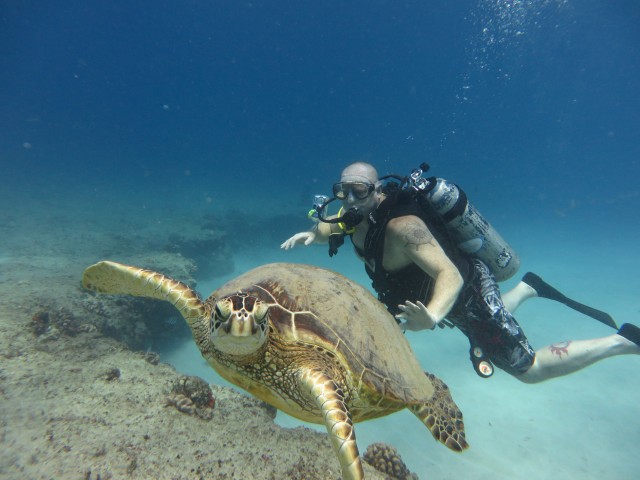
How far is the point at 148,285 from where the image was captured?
2.99m

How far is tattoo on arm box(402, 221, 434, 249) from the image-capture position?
11.8 ft

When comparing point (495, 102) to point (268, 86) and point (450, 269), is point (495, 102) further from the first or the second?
point (450, 269)

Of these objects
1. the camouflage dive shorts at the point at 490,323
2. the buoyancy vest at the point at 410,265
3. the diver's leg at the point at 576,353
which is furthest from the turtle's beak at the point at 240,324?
the diver's leg at the point at 576,353

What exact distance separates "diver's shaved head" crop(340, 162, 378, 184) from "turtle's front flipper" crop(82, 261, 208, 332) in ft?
8.49

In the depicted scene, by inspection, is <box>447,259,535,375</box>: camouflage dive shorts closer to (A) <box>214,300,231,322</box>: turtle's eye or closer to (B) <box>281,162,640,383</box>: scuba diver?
(B) <box>281,162,640,383</box>: scuba diver

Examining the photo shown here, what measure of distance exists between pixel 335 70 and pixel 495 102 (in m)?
44.4

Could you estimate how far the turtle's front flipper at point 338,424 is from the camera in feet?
5.92

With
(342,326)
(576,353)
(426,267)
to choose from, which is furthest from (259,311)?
(576,353)

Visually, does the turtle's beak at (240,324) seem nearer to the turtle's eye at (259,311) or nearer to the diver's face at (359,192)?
the turtle's eye at (259,311)

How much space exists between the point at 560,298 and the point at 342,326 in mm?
6133

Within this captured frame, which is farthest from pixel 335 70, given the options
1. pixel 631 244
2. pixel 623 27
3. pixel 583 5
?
pixel 631 244

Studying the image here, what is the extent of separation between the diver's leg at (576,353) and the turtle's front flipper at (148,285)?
5.24 m

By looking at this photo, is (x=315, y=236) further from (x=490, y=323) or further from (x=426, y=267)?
(x=490, y=323)

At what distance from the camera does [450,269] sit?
343 centimetres
